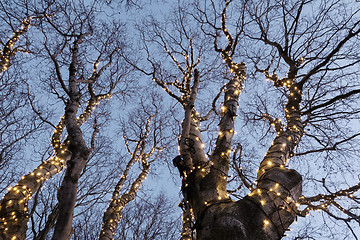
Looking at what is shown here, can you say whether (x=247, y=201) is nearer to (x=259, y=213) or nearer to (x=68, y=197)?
(x=259, y=213)

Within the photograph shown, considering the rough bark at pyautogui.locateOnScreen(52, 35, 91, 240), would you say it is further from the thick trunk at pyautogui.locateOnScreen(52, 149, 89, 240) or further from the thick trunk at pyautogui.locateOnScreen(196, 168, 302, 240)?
the thick trunk at pyautogui.locateOnScreen(196, 168, 302, 240)

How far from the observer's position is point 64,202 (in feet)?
7.39

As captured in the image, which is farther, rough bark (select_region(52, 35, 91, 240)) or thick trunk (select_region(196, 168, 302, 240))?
rough bark (select_region(52, 35, 91, 240))

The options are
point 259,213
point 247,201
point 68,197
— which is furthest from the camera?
point 68,197

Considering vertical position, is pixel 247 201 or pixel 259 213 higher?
pixel 247 201

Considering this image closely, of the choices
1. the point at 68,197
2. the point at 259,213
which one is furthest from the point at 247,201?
the point at 68,197

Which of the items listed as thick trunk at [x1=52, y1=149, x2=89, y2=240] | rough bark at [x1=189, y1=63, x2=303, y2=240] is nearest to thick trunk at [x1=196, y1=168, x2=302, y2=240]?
rough bark at [x1=189, y1=63, x2=303, y2=240]

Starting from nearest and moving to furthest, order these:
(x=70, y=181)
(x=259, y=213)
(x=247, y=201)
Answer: (x=259, y=213) < (x=247, y=201) < (x=70, y=181)

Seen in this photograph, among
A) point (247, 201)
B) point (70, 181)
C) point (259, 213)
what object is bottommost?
point (259, 213)

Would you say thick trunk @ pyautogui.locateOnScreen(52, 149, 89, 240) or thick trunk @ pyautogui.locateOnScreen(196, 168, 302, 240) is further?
thick trunk @ pyautogui.locateOnScreen(52, 149, 89, 240)

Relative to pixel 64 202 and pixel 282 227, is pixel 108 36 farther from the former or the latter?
pixel 282 227

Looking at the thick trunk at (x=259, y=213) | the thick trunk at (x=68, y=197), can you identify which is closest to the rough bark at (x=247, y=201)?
the thick trunk at (x=259, y=213)

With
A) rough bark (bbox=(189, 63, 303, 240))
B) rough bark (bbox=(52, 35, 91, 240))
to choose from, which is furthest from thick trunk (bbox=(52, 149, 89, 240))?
rough bark (bbox=(189, 63, 303, 240))

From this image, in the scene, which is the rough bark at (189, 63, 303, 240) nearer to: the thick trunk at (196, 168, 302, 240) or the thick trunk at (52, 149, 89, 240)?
the thick trunk at (196, 168, 302, 240)
